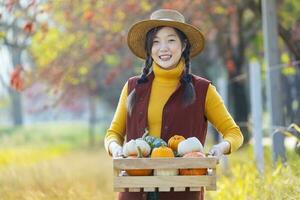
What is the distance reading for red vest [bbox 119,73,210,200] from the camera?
4.70 meters

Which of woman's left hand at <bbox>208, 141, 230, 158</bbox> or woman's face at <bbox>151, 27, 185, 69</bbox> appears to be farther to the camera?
woman's face at <bbox>151, 27, 185, 69</bbox>

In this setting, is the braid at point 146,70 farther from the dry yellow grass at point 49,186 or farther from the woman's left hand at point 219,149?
the dry yellow grass at point 49,186

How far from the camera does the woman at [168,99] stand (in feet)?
15.5

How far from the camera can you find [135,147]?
438 centimetres

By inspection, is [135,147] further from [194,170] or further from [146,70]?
[146,70]

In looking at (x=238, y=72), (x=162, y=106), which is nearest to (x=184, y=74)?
(x=162, y=106)

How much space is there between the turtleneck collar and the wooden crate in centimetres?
69

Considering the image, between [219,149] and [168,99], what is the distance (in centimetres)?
45

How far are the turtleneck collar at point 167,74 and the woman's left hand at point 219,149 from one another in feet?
1.58

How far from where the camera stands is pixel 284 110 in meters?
10.2

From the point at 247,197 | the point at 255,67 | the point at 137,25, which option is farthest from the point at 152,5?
the point at 137,25

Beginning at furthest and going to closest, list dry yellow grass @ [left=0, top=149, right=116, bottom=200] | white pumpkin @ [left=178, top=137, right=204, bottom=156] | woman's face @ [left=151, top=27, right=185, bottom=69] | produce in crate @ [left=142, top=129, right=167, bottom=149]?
dry yellow grass @ [left=0, top=149, right=116, bottom=200], woman's face @ [left=151, top=27, right=185, bottom=69], produce in crate @ [left=142, top=129, right=167, bottom=149], white pumpkin @ [left=178, top=137, right=204, bottom=156]

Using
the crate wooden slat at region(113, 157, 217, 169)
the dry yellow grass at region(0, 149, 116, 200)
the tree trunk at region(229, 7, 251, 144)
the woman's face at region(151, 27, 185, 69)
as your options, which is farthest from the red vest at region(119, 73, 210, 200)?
the tree trunk at region(229, 7, 251, 144)

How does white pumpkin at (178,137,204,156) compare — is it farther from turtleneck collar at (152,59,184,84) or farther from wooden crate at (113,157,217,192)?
turtleneck collar at (152,59,184,84)
